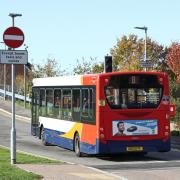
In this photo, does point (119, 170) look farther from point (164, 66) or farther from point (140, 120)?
point (164, 66)

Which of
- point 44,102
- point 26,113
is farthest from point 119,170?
point 26,113

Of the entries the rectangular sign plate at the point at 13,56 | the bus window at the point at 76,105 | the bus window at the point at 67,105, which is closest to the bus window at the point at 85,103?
the bus window at the point at 76,105

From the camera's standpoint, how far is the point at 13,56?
16.7 m

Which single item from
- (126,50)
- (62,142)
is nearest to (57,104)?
(62,142)

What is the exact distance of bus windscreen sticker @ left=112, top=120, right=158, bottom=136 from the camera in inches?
746

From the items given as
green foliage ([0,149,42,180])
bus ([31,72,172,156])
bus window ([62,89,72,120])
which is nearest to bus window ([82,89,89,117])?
bus ([31,72,172,156])

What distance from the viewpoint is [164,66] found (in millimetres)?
68688

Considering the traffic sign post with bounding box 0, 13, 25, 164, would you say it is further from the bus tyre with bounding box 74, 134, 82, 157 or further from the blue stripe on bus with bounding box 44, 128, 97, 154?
the bus tyre with bounding box 74, 134, 82, 157

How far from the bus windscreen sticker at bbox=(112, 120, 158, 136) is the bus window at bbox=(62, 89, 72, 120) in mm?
2826

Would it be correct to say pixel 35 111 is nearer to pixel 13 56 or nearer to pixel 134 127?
pixel 134 127

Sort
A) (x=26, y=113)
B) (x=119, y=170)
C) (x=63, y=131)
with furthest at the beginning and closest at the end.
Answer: (x=26, y=113)
(x=63, y=131)
(x=119, y=170)

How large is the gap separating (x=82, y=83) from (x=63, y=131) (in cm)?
270

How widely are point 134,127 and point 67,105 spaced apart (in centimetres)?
341

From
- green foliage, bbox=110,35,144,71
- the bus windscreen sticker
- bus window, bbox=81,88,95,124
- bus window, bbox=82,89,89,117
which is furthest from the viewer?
green foliage, bbox=110,35,144,71
